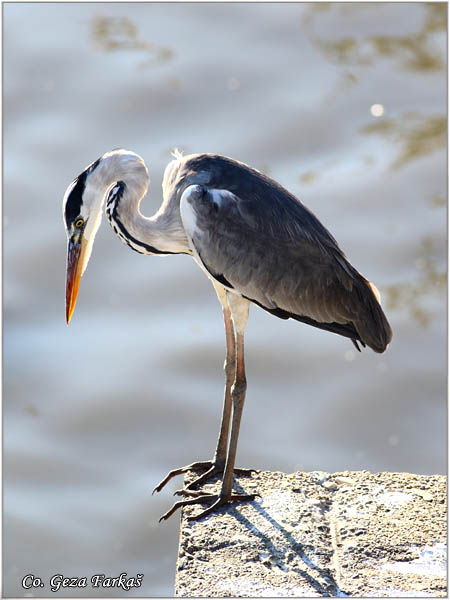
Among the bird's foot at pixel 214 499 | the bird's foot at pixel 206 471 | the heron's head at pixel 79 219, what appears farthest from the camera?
the bird's foot at pixel 206 471

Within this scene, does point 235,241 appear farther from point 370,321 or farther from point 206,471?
point 206,471

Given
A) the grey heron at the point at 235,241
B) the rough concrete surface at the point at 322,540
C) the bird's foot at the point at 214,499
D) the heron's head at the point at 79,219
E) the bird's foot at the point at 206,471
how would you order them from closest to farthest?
the rough concrete surface at the point at 322,540 < the bird's foot at the point at 214,499 < the grey heron at the point at 235,241 < the heron's head at the point at 79,219 < the bird's foot at the point at 206,471

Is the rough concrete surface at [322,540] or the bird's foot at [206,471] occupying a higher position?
the bird's foot at [206,471]

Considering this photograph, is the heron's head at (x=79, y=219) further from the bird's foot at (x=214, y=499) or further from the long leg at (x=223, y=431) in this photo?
the bird's foot at (x=214, y=499)

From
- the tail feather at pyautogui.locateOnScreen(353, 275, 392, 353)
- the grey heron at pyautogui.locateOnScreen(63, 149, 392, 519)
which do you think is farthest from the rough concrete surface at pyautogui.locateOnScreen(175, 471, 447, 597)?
the tail feather at pyautogui.locateOnScreen(353, 275, 392, 353)

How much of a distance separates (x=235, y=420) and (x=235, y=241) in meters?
0.90

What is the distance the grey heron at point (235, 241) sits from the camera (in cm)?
483

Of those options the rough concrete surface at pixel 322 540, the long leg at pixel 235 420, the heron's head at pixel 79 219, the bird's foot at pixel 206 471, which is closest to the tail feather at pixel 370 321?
the long leg at pixel 235 420

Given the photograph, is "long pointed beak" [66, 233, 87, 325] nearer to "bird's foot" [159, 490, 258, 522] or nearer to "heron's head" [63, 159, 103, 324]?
"heron's head" [63, 159, 103, 324]

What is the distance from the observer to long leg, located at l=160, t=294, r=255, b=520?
188 inches

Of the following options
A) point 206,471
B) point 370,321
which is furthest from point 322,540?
point 370,321

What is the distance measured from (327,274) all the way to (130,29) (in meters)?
8.38

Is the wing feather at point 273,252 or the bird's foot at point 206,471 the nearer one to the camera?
the wing feather at point 273,252

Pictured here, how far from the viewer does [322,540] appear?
448 centimetres
